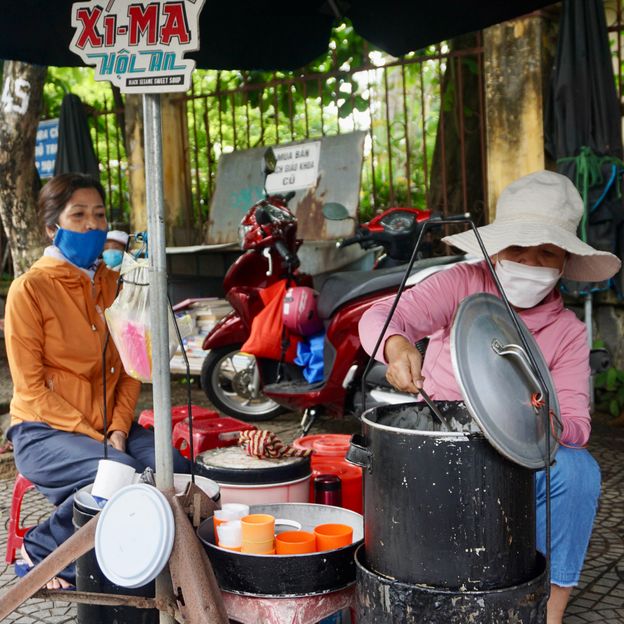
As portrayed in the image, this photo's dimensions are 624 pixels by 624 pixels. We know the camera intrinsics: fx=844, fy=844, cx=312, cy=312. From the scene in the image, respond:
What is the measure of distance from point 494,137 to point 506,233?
3775 mm

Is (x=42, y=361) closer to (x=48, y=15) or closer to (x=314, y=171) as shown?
(x=48, y=15)

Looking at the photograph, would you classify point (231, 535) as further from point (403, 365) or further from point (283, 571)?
point (403, 365)

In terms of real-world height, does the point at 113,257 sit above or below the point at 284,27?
below

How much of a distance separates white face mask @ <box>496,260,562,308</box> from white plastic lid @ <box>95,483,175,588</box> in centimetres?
118


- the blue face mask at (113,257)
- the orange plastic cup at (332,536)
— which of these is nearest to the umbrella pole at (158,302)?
the orange plastic cup at (332,536)

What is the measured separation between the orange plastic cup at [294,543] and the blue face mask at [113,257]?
12.2 ft

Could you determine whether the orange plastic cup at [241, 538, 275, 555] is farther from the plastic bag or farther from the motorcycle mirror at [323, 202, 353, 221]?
the motorcycle mirror at [323, 202, 353, 221]

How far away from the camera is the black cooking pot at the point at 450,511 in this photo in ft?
6.30

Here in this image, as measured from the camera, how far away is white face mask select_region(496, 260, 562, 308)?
2475 mm

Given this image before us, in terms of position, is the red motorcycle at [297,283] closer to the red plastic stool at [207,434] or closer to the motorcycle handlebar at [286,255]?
the motorcycle handlebar at [286,255]

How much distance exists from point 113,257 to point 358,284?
6.22 ft

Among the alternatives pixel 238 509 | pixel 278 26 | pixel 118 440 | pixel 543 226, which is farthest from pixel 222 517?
pixel 278 26

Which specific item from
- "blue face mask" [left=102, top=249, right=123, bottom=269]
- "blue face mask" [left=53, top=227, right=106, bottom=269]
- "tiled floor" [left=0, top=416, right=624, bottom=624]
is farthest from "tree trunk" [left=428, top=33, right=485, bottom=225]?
"blue face mask" [left=53, top=227, right=106, bottom=269]

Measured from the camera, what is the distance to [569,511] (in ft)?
8.03
